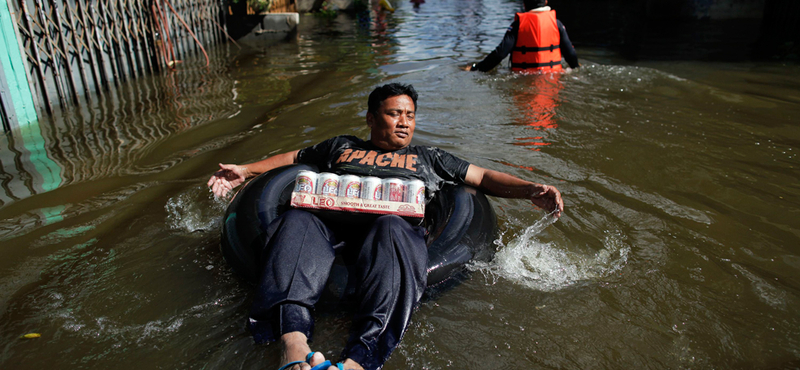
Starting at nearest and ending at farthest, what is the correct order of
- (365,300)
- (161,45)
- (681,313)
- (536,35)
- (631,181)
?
1. (365,300)
2. (681,313)
3. (631,181)
4. (536,35)
5. (161,45)

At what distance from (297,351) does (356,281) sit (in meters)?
0.53

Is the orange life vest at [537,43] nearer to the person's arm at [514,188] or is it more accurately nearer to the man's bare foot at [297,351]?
the person's arm at [514,188]

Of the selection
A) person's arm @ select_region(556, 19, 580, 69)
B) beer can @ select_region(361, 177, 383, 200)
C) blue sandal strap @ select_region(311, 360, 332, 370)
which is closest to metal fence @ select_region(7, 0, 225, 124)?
beer can @ select_region(361, 177, 383, 200)

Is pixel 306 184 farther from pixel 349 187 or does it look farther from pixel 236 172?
pixel 236 172

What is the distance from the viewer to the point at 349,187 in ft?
9.00

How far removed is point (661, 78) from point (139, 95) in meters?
7.54

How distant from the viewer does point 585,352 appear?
236cm

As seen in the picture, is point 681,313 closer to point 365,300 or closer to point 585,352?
point 585,352

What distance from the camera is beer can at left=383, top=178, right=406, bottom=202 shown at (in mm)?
2709

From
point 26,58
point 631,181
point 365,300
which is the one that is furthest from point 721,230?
point 26,58

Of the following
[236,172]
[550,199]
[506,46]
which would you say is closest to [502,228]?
[550,199]

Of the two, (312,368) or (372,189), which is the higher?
(372,189)

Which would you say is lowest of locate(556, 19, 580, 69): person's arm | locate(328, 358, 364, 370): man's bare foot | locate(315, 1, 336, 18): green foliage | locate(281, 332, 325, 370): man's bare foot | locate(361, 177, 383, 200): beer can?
locate(328, 358, 364, 370): man's bare foot

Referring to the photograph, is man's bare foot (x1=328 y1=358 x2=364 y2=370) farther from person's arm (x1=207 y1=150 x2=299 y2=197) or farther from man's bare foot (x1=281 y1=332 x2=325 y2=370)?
person's arm (x1=207 y1=150 x2=299 y2=197)
